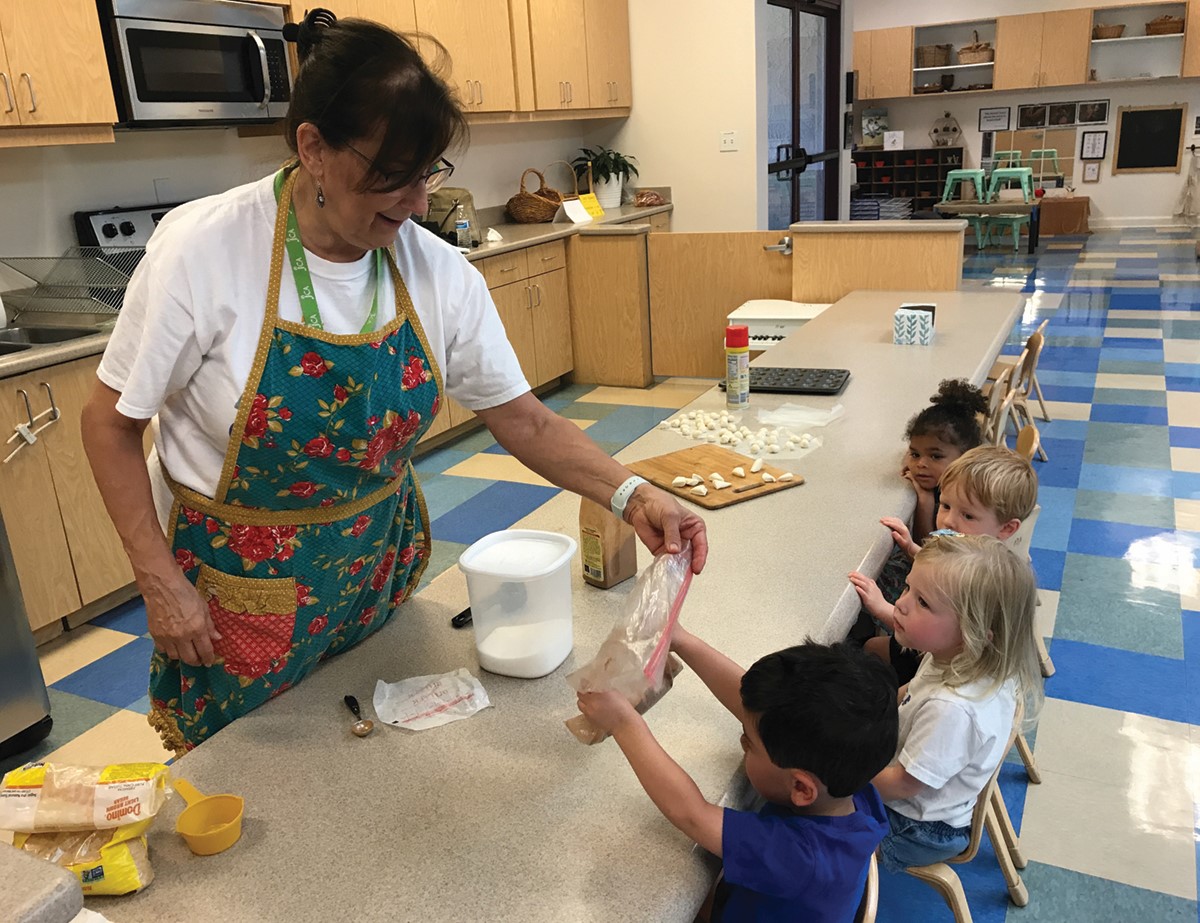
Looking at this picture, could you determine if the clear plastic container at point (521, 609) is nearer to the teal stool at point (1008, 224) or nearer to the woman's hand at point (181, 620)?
the woman's hand at point (181, 620)

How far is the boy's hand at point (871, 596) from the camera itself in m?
1.55

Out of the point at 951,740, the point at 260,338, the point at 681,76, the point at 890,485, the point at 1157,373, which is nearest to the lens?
the point at 260,338

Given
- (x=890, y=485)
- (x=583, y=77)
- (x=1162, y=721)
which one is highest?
(x=583, y=77)

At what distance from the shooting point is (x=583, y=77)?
235 inches

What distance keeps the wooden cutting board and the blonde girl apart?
443mm

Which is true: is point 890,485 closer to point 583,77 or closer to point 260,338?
point 260,338

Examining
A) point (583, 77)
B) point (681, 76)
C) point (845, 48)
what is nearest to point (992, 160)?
→ point (845, 48)

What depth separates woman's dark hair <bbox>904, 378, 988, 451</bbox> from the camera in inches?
79.6

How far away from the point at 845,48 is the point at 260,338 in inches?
321

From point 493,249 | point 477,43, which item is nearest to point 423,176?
point 493,249

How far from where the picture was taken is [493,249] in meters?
4.73

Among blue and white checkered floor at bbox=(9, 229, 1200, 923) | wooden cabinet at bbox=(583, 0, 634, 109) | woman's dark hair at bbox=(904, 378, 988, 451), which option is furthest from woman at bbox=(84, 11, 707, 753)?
wooden cabinet at bbox=(583, 0, 634, 109)

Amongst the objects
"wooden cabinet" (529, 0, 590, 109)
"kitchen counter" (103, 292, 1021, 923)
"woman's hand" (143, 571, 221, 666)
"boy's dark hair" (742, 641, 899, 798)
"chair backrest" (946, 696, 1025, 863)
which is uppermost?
"wooden cabinet" (529, 0, 590, 109)

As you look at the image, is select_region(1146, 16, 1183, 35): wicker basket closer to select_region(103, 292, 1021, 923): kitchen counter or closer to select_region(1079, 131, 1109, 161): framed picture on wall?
select_region(1079, 131, 1109, 161): framed picture on wall
